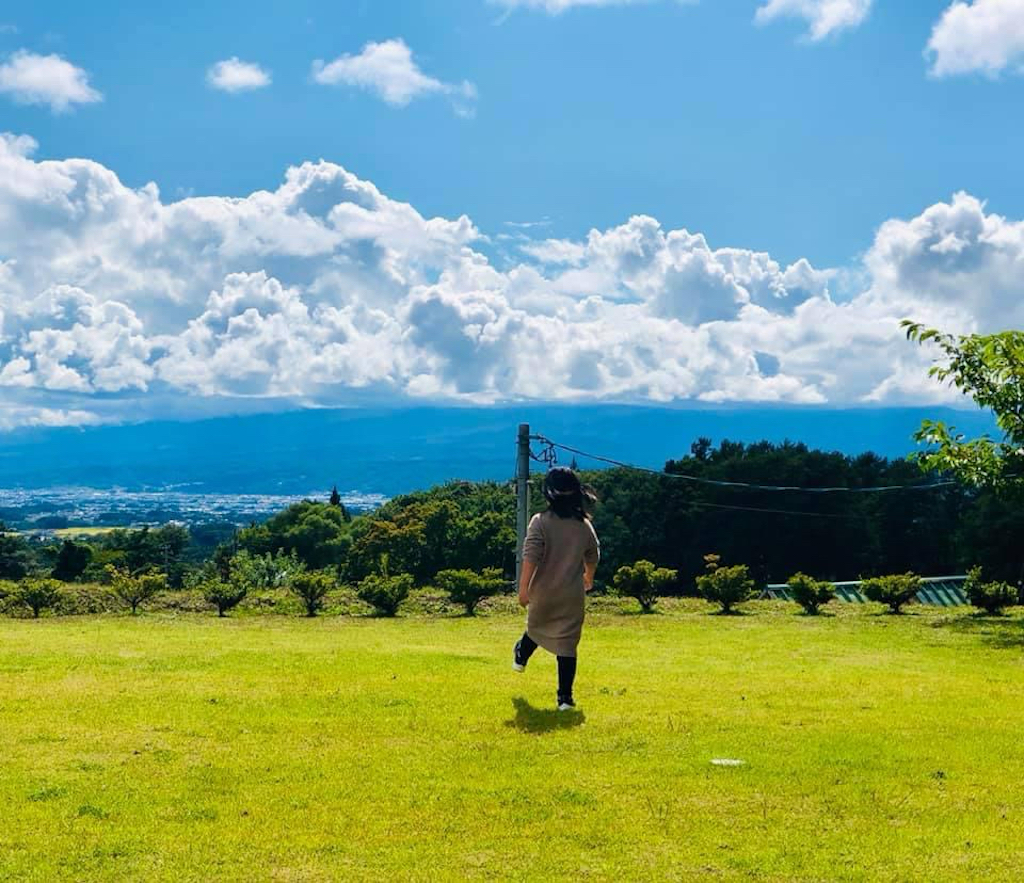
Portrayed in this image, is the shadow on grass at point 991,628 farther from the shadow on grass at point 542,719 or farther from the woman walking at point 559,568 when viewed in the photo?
the shadow on grass at point 542,719

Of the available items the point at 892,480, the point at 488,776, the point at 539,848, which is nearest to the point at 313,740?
the point at 488,776

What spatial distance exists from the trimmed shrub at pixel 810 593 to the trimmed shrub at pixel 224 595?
13061 millimetres

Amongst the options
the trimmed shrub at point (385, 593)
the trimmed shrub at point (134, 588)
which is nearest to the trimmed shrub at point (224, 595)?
the trimmed shrub at point (134, 588)

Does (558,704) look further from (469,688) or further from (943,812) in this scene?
(943,812)

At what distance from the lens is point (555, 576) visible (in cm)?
953

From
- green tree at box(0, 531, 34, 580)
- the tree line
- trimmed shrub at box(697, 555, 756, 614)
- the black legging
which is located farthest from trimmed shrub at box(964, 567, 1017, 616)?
green tree at box(0, 531, 34, 580)

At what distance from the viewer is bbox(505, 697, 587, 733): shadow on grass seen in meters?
8.60

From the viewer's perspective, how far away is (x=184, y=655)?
13.6 metres

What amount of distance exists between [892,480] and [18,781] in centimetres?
6888

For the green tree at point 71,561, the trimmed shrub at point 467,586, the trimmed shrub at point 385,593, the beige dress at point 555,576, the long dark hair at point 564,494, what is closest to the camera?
the beige dress at point 555,576

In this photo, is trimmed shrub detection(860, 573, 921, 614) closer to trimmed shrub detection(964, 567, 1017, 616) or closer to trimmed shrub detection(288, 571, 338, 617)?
trimmed shrub detection(964, 567, 1017, 616)

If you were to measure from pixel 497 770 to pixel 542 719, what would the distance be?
1785 mm

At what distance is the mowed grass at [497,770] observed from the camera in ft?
18.0

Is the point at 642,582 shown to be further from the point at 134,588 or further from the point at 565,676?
the point at 565,676
